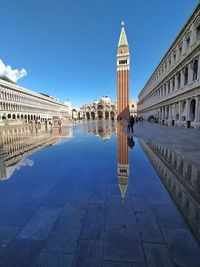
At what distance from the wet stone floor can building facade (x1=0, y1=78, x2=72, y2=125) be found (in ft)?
126

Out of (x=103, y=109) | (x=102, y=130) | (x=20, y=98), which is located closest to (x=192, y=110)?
(x=102, y=130)

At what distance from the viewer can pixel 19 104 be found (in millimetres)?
63656

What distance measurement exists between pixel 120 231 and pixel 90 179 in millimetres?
2222

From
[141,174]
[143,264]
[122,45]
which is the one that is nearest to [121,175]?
[141,174]

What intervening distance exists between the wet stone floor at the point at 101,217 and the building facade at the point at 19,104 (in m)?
38.5

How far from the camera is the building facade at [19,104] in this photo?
173 feet

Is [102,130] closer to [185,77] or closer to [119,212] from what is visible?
[185,77]

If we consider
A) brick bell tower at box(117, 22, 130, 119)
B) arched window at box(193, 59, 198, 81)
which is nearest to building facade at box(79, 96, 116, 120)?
brick bell tower at box(117, 22, 130, 119)

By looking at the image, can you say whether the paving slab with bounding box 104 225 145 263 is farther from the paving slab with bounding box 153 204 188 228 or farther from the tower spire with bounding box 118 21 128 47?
the tower spire with bounding box 118 21 128 47

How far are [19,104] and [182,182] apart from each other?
7173 cm

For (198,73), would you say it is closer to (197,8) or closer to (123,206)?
(197,8)

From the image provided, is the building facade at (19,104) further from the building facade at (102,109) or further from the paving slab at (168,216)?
the paving slab at (168,216)

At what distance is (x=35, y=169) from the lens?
5.60 meters

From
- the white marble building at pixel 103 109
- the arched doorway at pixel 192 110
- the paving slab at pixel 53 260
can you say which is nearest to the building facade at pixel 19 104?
the white marble building at pixel 103 109
